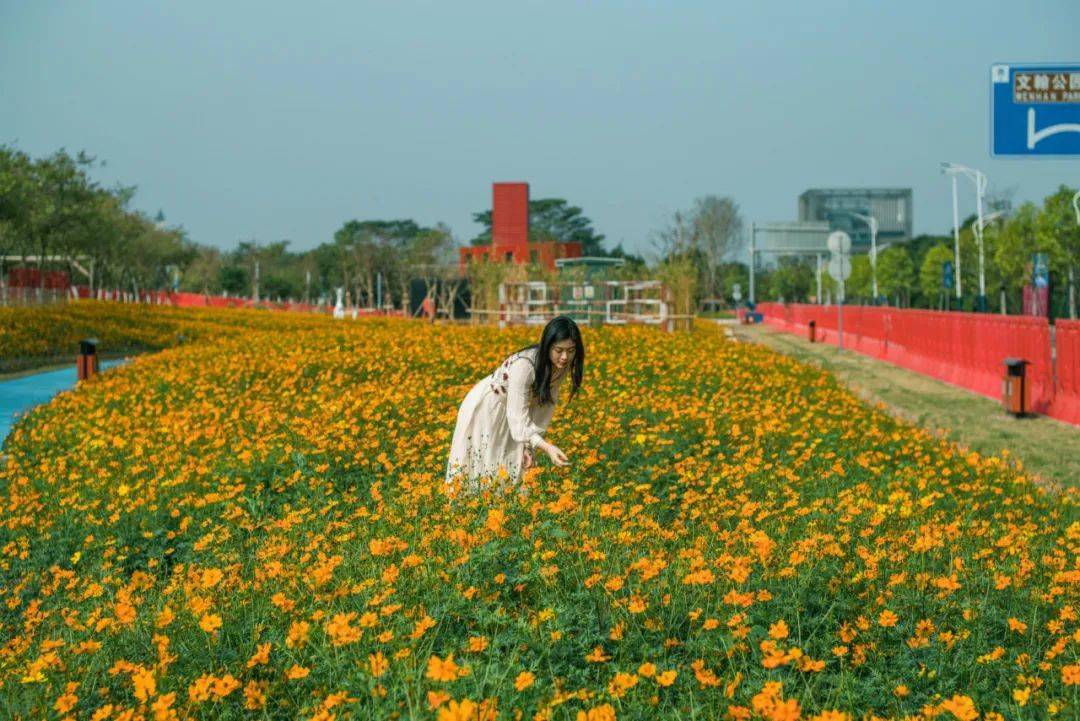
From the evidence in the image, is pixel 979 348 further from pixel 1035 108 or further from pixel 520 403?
pixel 520 403

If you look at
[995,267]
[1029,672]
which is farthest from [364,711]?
[995,267]

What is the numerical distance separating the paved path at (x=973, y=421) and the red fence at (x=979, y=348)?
0.79 feet

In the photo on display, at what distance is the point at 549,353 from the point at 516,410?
36 centimetres

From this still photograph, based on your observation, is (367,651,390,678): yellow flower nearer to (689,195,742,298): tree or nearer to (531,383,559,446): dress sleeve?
(531,383,559,446): dress sleeve

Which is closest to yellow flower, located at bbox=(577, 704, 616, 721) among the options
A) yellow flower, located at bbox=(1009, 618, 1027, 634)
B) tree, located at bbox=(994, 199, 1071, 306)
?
yellow flower, located at bbox=(1009, 618, 1027, 634)

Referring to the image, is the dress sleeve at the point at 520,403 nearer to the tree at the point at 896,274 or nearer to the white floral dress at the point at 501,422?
the white floral dress at the point at 501,422

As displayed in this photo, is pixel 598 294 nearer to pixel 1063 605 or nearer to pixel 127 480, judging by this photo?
pixel 127 480

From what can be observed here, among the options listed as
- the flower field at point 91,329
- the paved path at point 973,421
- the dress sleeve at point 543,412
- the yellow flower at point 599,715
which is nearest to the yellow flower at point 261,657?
the yellow flower at point 599,715

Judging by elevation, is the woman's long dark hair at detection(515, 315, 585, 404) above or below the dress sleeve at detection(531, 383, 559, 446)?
above

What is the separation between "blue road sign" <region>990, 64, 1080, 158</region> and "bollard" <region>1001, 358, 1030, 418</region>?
2.57m

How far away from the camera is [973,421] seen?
14.5 meters

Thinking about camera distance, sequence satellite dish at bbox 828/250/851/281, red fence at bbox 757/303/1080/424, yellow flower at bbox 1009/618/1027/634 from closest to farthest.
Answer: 1. yellow flower at bbox 1009/618/1027/634
2. red fence at bbox 757/303/1080/424
3. satellite dish at bbox 828/250/851/281

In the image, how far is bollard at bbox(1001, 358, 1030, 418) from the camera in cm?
1473

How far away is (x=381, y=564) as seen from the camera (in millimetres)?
5051
